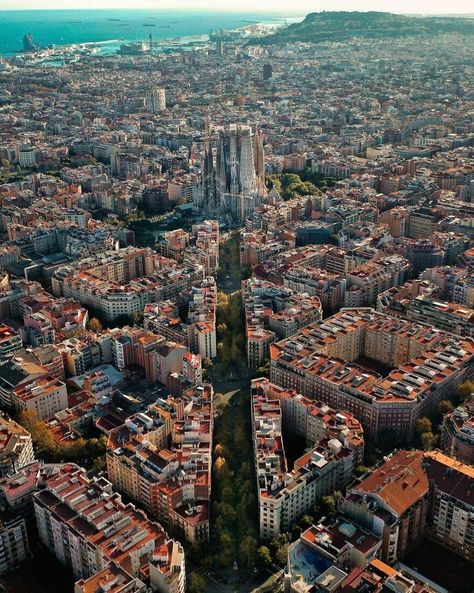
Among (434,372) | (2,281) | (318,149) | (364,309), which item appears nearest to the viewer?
(434,372)

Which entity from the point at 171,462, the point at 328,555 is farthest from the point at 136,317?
the point at 328,555

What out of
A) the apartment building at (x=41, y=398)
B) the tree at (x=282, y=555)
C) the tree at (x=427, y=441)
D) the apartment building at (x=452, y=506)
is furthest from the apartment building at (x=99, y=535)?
the tree at (x=427, y=441)

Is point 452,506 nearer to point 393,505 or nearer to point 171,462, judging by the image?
point 393,505

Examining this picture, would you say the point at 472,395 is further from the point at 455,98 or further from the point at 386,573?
the point at 455,98

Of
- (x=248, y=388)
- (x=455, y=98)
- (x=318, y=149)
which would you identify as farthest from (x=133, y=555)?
(x=455, y=98)

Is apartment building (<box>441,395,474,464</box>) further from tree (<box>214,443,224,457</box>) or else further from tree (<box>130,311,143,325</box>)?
tree (<box>130,311,143,325</box>)

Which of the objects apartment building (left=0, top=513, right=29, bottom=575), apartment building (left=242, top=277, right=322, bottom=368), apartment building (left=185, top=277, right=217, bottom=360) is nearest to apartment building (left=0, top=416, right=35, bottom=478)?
apartment building (left=0, top=513, right=29, bottom=575)
